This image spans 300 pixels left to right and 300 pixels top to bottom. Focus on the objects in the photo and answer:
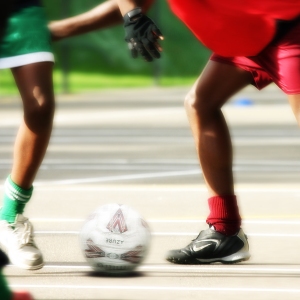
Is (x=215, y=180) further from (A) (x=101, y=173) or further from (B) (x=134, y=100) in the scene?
(B) (x=134, y=100)

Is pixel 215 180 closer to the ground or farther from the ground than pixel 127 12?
closer to the ground

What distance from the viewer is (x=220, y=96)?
612 cm

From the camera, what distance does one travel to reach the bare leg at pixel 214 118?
612 centimetres

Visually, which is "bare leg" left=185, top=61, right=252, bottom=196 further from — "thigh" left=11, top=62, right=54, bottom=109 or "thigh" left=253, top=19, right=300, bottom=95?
"thigh" left=11, top=62, right=54, bottom=109

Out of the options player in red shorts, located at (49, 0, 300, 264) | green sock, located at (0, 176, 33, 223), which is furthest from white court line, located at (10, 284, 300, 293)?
player in red shorts, located at (49, 0, 300, 264)

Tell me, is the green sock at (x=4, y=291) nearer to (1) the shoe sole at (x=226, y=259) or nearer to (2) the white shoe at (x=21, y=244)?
(2) the white shoe at (x=21, y=244)

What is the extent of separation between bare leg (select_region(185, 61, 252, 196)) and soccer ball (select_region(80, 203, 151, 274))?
583mm

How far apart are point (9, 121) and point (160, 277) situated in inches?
552

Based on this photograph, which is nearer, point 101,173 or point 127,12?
point 127,12

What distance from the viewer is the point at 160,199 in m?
8.85

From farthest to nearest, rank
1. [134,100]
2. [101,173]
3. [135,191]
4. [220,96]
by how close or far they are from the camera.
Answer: [134,100], [101,173], [135,191], [220,96]

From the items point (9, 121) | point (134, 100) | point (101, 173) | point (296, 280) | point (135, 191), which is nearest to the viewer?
point (296, 280)

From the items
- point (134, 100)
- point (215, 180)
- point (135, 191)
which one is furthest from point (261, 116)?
point (215, 180)

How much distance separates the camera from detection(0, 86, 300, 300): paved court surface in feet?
18.1
